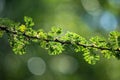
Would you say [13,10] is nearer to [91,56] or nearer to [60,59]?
[60,59]

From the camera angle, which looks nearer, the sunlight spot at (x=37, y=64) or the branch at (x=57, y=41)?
the branch at (x=57, y=41)

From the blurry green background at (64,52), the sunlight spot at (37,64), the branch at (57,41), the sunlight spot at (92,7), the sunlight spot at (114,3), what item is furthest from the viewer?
the sunlight spot at (92,7)

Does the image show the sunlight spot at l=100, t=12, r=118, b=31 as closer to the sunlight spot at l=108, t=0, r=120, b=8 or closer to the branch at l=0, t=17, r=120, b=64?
the sunlight spot at l=108, t=0, r=120, b=8

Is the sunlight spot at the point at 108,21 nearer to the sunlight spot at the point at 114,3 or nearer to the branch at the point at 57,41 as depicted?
the sunlight spot at the point at 114,3

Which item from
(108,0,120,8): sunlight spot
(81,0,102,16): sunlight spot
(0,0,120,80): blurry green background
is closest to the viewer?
(0,0,120,80): blurry green background

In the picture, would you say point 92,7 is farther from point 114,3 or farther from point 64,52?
point 64,52

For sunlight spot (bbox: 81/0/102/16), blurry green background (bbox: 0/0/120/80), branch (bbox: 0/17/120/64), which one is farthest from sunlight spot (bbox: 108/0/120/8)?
branch (bbox: 0/17/120/64)

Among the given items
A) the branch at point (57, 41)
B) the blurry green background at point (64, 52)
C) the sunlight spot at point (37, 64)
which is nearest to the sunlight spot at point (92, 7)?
the blurry green background at point (64, 52)

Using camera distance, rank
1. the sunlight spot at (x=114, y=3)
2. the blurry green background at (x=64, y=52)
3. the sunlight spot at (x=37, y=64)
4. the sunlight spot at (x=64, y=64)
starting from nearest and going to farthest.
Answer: the blurry green background at (x=64, y=52) < the sunlight spot at (x=114, y=3) < the sunlight spot at (x=64, y=64) < the sunlight spot at (x=37, y=64)
